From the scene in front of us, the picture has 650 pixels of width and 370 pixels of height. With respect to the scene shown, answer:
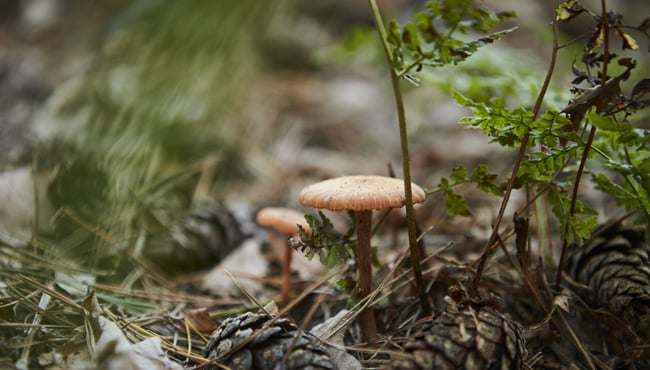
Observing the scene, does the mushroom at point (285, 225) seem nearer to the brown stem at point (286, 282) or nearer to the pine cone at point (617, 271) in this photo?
the brown stem at point (286, 282)

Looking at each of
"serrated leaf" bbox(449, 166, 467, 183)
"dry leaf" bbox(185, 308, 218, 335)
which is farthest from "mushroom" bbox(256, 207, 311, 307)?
"serrated leaf" bbox(449, 166, 467, 183)

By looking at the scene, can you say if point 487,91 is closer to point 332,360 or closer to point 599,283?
point 599,283

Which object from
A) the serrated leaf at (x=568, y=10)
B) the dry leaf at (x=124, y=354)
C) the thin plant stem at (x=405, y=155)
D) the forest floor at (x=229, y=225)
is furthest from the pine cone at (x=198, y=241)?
the serrated leaf at (x=568, y=10)

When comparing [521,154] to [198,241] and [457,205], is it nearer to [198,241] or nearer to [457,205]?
[457,205]

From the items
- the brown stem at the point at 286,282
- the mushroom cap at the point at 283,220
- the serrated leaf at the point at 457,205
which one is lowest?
the brown stem at the point at 286,282

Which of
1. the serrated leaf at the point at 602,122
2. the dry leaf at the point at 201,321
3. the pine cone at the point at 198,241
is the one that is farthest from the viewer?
the pine cone at the point at 198,241

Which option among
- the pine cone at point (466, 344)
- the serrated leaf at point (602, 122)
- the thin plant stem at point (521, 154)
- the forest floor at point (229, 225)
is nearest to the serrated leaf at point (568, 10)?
the thin plant stem at point (521, 154)

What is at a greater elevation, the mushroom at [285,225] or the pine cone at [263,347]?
the pine cone at [263,347]

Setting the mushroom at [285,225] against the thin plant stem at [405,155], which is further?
the mushroom at [285,225]

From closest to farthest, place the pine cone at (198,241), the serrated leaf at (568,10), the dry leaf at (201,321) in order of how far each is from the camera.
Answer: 1. the serrated leaf at (568,10)
2. the dry leaf at (201,321)
3. the pine cone at (198,241)
